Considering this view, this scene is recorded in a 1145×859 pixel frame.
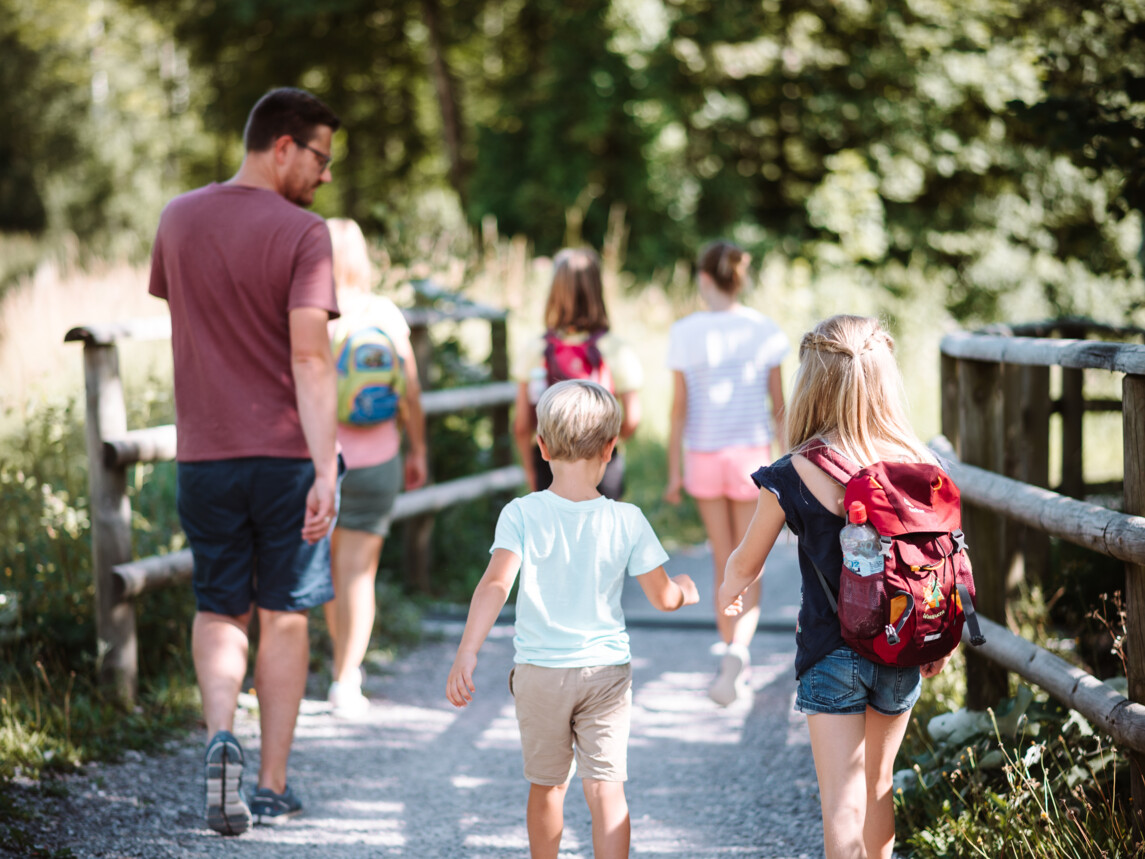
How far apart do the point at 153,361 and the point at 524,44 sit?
1589 centimetres

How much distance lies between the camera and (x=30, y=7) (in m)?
25.1

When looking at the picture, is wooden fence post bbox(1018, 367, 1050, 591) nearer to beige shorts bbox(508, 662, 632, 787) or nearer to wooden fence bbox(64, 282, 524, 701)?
beige shorts bbox(508, 662, 632, 787)

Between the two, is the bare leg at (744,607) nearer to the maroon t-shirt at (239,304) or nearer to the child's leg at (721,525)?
the child's leg at (721,525)

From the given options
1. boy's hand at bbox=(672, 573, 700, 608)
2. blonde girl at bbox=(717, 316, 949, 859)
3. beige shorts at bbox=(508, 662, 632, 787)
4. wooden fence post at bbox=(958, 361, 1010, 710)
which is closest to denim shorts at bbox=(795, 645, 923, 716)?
blonde girl at bbox=(717, 316, 949, 859)

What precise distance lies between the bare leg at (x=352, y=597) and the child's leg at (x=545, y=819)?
184 cm

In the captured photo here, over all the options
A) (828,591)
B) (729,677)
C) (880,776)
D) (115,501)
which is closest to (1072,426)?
(729,677)

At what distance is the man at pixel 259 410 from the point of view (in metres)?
3.38

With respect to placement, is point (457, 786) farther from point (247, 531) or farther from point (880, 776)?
point (880, 776)

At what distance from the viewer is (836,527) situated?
255cm

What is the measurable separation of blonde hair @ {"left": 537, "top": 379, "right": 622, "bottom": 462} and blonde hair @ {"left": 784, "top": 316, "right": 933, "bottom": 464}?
0.50 metres

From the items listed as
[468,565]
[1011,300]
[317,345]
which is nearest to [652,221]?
[1011,300]

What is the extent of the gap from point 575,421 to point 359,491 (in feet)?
6.55

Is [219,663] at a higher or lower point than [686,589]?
lower

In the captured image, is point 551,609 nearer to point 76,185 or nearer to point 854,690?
point 854,690
